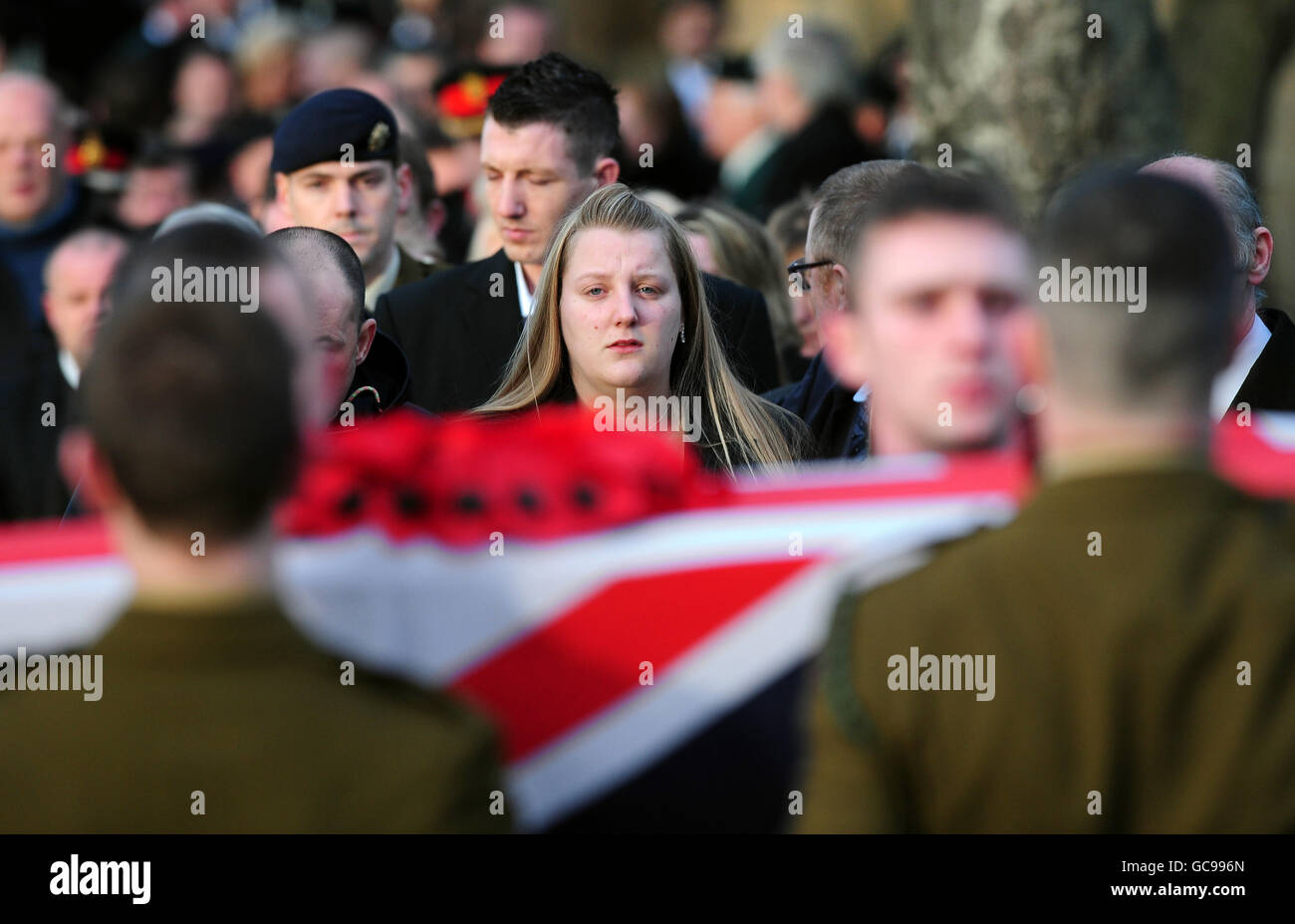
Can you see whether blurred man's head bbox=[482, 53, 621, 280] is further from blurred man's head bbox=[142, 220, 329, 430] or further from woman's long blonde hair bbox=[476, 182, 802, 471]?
blurred man's head bbox=[142, 220, 329, 430]

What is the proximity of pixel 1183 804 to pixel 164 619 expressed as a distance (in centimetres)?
131

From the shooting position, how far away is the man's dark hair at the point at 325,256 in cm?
452

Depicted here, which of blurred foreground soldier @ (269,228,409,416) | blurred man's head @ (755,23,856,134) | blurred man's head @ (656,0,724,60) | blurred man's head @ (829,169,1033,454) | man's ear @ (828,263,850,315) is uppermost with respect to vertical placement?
blurred man's head @ (656,0,724,60)

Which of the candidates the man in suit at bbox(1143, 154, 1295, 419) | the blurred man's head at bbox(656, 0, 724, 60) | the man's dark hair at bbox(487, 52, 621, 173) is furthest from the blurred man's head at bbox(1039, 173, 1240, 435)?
the blurred man's head at bbox(656, 0, 724, 60)

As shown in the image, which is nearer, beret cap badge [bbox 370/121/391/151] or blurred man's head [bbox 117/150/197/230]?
beret cap badge [bbox 370/121/391/151]

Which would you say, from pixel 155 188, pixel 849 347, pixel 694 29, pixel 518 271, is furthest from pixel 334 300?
pixel 694 29

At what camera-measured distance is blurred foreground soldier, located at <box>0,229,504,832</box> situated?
7.51 ft

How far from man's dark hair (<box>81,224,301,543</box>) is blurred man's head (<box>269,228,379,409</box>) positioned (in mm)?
1916

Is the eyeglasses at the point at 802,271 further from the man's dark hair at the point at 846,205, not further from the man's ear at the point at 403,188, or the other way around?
the man's ear at the point at 403,188

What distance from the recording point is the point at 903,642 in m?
2.47

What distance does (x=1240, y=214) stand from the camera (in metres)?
4.72
